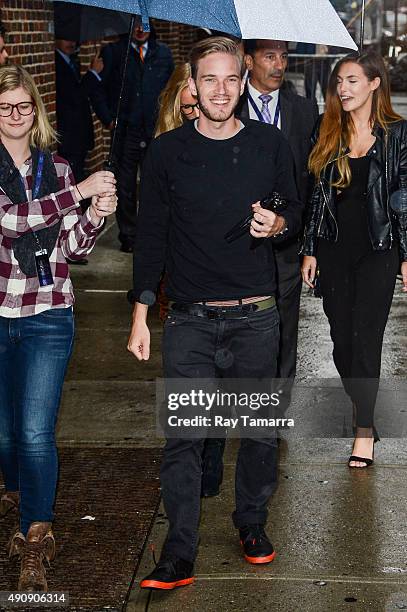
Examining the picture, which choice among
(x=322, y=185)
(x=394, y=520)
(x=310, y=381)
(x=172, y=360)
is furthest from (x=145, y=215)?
(x=310, y=381)

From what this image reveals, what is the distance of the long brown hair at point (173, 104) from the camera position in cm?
568

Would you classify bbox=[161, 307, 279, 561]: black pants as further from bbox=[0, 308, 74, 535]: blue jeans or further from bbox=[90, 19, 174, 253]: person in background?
bbox=[90, 19, 174, 253]: person in background

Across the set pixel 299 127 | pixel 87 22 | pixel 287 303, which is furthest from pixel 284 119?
pixel 87 22

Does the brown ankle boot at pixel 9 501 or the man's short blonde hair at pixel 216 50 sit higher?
the man's short blonde hair at pixel 216 50

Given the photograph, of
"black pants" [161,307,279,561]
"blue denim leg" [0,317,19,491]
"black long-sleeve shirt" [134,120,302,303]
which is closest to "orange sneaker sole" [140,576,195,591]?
"black pants" [161,307,279,561]

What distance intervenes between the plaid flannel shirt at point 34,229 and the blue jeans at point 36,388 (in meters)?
0.05

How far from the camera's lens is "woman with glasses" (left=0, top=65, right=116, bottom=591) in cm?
465

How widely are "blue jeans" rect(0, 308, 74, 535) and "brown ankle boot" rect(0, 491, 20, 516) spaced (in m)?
0.50

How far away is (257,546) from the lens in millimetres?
4898

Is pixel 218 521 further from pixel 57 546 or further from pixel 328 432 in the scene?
pixel 328 432

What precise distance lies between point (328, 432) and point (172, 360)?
6.71ft

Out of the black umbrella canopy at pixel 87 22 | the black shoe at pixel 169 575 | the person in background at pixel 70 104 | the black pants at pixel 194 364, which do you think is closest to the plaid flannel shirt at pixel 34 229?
the black pants at pixel 194 364

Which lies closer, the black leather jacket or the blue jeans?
the blue jeans

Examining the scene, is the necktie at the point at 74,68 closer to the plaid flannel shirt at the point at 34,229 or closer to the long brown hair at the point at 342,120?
the long brown hair at the point at 342,120
